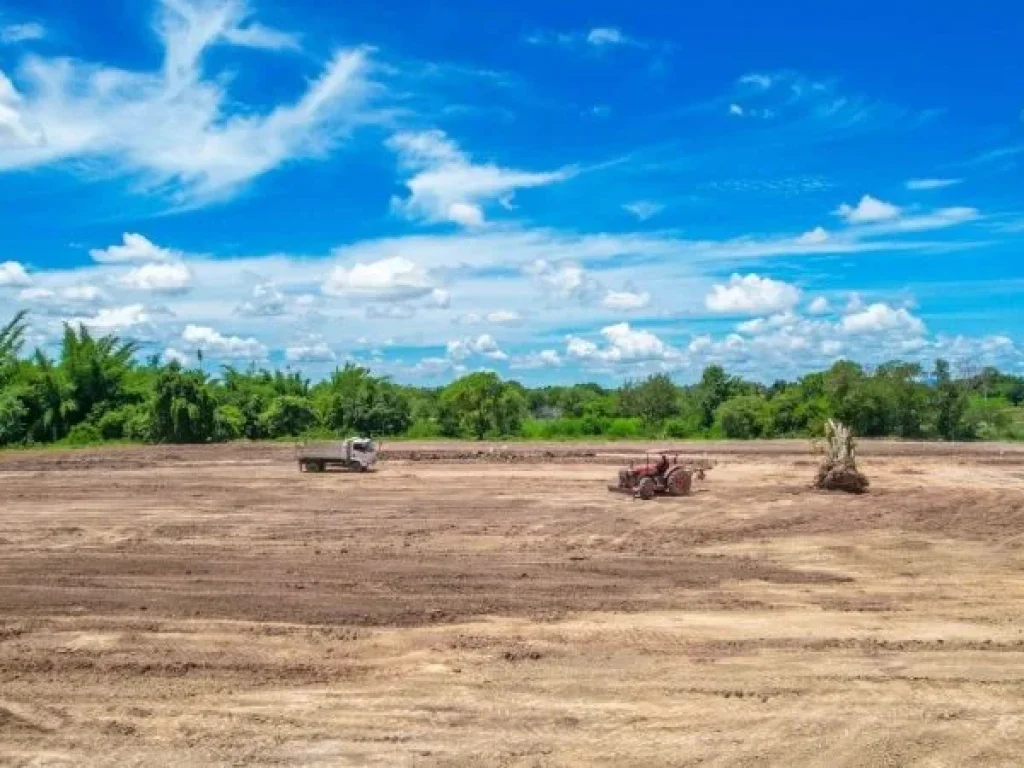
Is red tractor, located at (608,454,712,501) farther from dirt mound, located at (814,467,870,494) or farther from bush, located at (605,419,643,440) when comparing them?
bush, located at (605,419,643,440)

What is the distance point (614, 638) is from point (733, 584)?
3.80m

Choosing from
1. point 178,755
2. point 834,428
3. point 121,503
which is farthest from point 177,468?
point 178,755

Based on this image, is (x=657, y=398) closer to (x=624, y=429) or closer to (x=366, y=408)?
(x=624, y=429)

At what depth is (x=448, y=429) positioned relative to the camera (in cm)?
5638

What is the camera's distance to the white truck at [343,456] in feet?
108

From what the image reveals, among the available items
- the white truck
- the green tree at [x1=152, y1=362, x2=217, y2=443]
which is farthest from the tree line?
the white truck

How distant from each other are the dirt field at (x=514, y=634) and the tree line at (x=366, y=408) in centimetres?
2926

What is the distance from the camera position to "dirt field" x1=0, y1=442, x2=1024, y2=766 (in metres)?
8.13

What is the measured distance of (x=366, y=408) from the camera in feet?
186

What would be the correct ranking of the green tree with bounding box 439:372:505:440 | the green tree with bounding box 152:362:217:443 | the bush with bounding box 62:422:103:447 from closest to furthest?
1. the green tree with bounding box 152:362:217:443
2. the bush with bounding box 62:422:103:447
3. the green tree with bounding box 439:372:505:440

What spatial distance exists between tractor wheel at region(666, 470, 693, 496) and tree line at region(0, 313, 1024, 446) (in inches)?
1119

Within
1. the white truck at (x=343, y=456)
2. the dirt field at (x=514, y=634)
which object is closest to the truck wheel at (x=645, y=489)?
the dirt field at (x=514, y=634)

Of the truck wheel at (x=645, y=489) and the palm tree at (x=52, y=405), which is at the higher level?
the palm tree at (x=52, y=405)

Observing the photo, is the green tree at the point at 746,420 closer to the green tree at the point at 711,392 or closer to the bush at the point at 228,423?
the green tree at the point at 711,392
